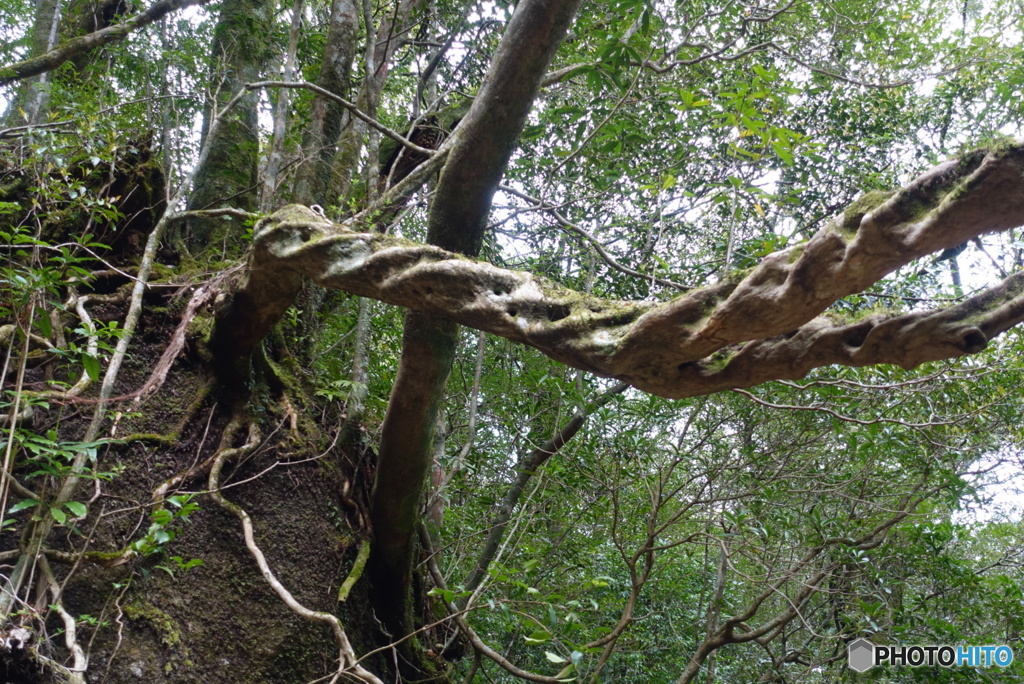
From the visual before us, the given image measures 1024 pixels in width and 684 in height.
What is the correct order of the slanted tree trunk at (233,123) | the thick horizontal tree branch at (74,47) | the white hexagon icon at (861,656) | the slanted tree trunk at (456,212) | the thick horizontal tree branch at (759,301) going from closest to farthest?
the thick horizontal tree branch at (759,301), the slanted tree trunk at (456,212), the thick horizontal tree branch at (74,47), the slanted tree trunk at (233,123), the white hexagon icon at (861,656)

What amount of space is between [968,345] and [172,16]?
6.00 meters

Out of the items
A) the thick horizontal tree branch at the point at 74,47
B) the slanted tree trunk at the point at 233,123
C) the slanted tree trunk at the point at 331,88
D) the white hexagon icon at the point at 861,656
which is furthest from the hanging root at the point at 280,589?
the white hexagon icon at the point at 861,656

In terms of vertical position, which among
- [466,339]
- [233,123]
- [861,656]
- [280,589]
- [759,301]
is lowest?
[280,589]

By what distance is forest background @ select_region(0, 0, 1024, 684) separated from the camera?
1.69 m

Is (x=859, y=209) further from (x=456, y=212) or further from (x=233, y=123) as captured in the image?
(x=233, y=123)

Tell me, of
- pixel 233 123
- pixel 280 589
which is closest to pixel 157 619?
pixel 280 589

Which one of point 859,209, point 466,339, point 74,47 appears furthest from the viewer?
point 466,339

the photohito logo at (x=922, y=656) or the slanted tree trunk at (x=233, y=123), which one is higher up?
the slanted tree trunk at (x=233, y=123)

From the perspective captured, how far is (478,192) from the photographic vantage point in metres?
2.36

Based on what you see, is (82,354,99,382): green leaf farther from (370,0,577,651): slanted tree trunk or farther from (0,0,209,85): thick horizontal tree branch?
(0,0,209,85): thick horizontal tree branch

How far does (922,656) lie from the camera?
4176 mm

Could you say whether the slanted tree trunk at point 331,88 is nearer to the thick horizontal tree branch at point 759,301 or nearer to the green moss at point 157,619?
the thick horizontal tree branch at point 759,301

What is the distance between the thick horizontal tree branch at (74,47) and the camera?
3547mm

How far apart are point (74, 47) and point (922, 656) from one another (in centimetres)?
634
